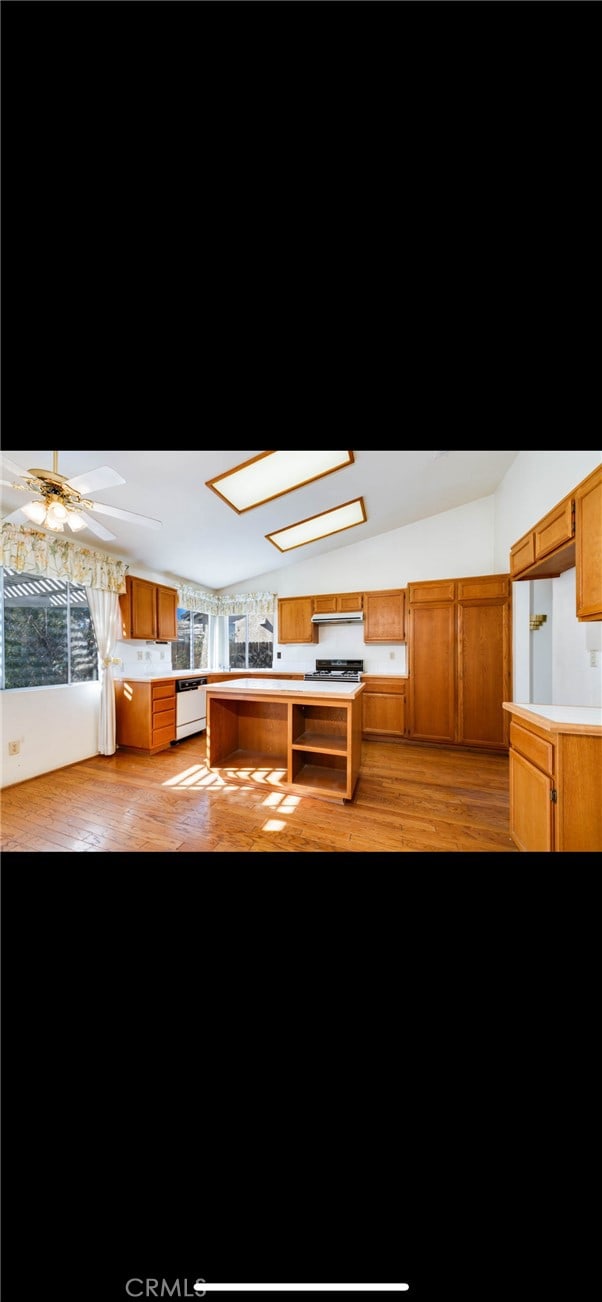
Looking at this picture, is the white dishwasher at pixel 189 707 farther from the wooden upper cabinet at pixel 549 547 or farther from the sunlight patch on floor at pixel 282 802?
the wooden upper cabinet at pixel 549 547

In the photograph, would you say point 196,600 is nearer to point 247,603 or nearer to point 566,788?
point 247,603

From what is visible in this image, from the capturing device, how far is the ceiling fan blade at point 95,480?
1.70m

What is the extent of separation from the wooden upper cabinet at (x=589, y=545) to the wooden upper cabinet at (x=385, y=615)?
267 cm

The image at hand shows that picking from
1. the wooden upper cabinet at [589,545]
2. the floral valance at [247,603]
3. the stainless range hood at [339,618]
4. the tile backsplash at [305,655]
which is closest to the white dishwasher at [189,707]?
the tile backsplash at [305,655]

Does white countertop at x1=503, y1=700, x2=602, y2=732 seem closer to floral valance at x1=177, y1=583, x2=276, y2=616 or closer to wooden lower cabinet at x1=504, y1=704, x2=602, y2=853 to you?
wooden lower cabinet at x1=504, y1=704, x2=602, y2=853

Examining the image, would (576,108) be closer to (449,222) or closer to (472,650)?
(449,222)

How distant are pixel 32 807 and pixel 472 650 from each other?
4.05 metres

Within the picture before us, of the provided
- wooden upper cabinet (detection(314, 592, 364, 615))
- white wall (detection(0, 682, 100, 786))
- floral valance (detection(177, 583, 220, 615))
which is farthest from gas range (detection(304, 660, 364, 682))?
white wall (detection(0, 682, 100, 786))

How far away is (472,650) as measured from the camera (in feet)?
12.4

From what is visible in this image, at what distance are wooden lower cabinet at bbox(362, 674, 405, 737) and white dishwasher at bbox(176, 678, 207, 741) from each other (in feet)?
6.45

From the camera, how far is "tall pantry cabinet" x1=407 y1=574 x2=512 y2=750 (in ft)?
12.0

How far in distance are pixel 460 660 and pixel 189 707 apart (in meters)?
3.17
